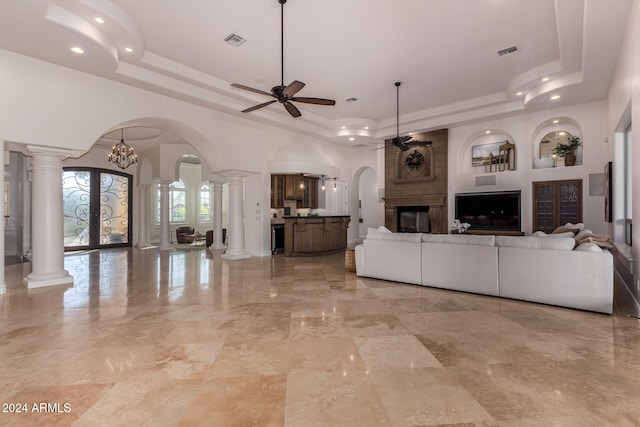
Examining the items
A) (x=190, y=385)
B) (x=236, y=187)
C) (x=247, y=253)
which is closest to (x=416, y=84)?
(x=236, y=187)

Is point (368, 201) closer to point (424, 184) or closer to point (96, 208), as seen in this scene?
point (424, 184)

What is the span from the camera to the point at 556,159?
25.7 feet

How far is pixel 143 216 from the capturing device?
11211 mm

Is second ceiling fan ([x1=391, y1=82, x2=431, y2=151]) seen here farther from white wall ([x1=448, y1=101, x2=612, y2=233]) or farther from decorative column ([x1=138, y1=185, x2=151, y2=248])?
decorative column ([x1=138, y1=185, x2=151, y2=248])

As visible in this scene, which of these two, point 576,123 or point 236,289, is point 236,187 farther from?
point 576,123

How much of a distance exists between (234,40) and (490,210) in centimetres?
734

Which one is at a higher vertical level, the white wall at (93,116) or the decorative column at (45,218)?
the white wall at (93,116)

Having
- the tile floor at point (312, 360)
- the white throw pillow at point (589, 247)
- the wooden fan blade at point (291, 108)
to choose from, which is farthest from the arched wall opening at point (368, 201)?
the white throw pillow at point (589, 247)

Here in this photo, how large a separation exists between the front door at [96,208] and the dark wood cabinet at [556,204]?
12.6m

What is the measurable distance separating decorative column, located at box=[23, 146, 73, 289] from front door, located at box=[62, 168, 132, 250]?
583 centimetres

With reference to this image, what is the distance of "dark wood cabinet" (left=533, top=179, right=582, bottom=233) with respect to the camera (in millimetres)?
7391

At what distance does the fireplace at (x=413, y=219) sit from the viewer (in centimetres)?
982

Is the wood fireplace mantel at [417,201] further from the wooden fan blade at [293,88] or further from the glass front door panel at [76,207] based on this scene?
the glass front door panel at [76,207]

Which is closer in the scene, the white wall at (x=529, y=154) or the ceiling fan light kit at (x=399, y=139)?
the white wall at (x=529, y=154)
